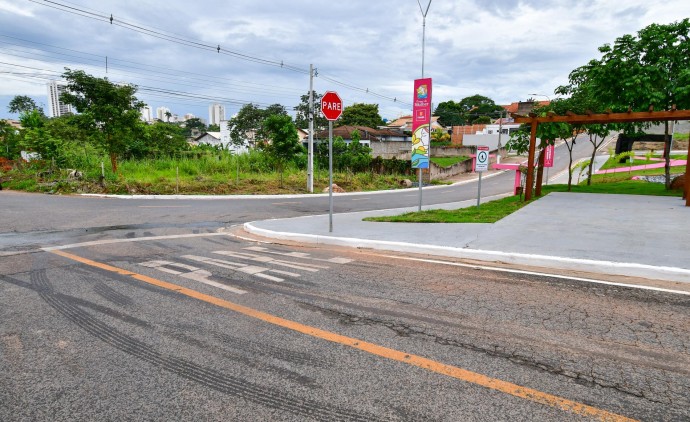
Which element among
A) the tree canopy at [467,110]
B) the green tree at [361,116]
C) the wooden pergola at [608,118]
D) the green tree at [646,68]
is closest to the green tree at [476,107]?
the tree canopy at [467,110]

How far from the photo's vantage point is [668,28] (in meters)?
14.9

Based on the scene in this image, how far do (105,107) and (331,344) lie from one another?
24.6 metres

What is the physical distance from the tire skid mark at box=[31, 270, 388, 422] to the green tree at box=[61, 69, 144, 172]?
22226mm

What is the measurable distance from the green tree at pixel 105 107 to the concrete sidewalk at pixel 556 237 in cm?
1751

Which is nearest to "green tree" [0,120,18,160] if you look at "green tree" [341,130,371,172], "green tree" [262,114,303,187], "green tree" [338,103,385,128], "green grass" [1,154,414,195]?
"green grass" [1,154,414,195]

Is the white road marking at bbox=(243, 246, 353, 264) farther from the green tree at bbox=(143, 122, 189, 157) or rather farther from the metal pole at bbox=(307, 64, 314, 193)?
the green tree at bbox=(143, 122, 189, 157)

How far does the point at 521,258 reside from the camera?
6.47 m

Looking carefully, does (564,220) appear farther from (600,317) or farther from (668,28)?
(668,28)

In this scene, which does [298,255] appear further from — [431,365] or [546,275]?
[431,365]

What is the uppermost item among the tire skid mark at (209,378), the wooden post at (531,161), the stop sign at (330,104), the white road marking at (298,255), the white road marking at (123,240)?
the stop sign at (330,104)

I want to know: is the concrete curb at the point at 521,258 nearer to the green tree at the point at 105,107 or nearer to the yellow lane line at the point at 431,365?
the yellow lane line at the point at 431,365

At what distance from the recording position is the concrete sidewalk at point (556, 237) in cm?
606

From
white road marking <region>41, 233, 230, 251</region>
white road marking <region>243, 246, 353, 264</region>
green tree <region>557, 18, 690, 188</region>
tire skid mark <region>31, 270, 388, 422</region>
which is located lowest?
white road marking <region>41, 233, 230, 251</region>

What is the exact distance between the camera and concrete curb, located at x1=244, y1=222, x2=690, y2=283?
216 inches
